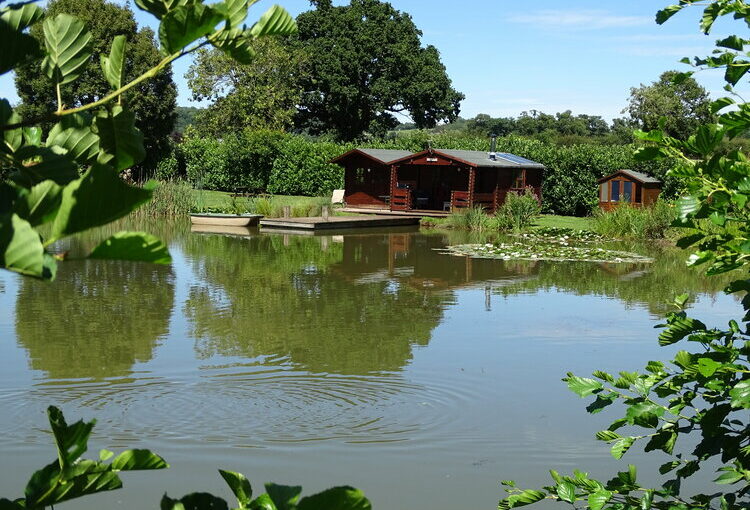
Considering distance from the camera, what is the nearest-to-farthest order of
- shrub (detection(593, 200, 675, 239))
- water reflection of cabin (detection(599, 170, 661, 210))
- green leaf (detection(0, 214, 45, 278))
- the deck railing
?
green leaf (detection(0, 214, 45, 278)) → shrub (detection(593, 200, 675, 239)) → water reflection of cabin (detection(599, 170, 661, 210)) → the deck railing

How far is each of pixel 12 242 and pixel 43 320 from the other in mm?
12498

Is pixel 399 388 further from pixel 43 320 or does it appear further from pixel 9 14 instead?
pixel 9 14

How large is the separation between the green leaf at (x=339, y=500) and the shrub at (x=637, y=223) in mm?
26584

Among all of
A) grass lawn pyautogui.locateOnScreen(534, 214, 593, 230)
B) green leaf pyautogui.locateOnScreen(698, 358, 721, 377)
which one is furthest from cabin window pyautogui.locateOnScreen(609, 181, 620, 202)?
green leaf pyautogui.locateOnScreen(698, 358, 721, 377)

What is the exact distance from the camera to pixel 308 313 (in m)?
13.8

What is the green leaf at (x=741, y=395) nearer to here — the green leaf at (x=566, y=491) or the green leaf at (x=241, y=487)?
the green leaf at (x=566, y=491)

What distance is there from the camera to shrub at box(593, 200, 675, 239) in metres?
26.8

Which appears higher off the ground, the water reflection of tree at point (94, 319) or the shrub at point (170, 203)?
the shrub at point (170, 203)

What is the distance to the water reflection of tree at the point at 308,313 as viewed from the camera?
11.1m

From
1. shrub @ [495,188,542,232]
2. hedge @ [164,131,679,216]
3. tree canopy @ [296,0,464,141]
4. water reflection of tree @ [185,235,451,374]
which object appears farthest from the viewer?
tree canopy @ [296,0,464,141]

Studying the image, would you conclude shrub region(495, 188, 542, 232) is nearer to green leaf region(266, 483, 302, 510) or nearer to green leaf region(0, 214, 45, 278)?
green leaf region(266, 483, 302, 510)

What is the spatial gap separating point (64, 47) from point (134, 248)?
0.43 m

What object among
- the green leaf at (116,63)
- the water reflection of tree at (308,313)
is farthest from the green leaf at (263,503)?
the water reflection of tree at (308,313)

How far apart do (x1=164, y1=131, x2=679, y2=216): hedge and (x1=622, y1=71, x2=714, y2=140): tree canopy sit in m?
10.1
